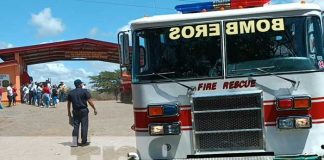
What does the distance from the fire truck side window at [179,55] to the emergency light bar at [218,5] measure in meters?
0.87

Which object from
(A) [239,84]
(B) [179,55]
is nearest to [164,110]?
(B) [179,55]

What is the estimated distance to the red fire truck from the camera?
24.1ft

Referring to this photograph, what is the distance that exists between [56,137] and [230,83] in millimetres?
10744

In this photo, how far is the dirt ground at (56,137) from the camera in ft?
42.1

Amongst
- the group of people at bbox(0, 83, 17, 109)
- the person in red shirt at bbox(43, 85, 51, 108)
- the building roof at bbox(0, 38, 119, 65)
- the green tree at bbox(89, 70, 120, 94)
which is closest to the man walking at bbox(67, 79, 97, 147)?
the person in red shirt at bbox(43, 85, 51, 108)

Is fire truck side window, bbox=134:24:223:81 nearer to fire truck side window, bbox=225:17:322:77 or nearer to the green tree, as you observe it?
fire truck side window, bbox=225:17:322:77

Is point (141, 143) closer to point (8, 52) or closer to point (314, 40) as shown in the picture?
point (314, 40)

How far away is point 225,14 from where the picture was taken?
764 centimetres

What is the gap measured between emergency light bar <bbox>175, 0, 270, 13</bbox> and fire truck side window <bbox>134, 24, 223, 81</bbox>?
0.87m

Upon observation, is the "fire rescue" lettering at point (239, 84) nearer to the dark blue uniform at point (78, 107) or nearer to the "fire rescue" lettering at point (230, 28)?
the "fire rescue" lettering at point (230, 28)

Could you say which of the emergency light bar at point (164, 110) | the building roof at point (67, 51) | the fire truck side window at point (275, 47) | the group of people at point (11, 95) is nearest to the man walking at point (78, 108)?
the emergency light bar at point (164, 110)

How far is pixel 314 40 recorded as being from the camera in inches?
291

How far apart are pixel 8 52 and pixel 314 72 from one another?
3291cm

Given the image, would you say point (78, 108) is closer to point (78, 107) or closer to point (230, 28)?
point (78, 107)
